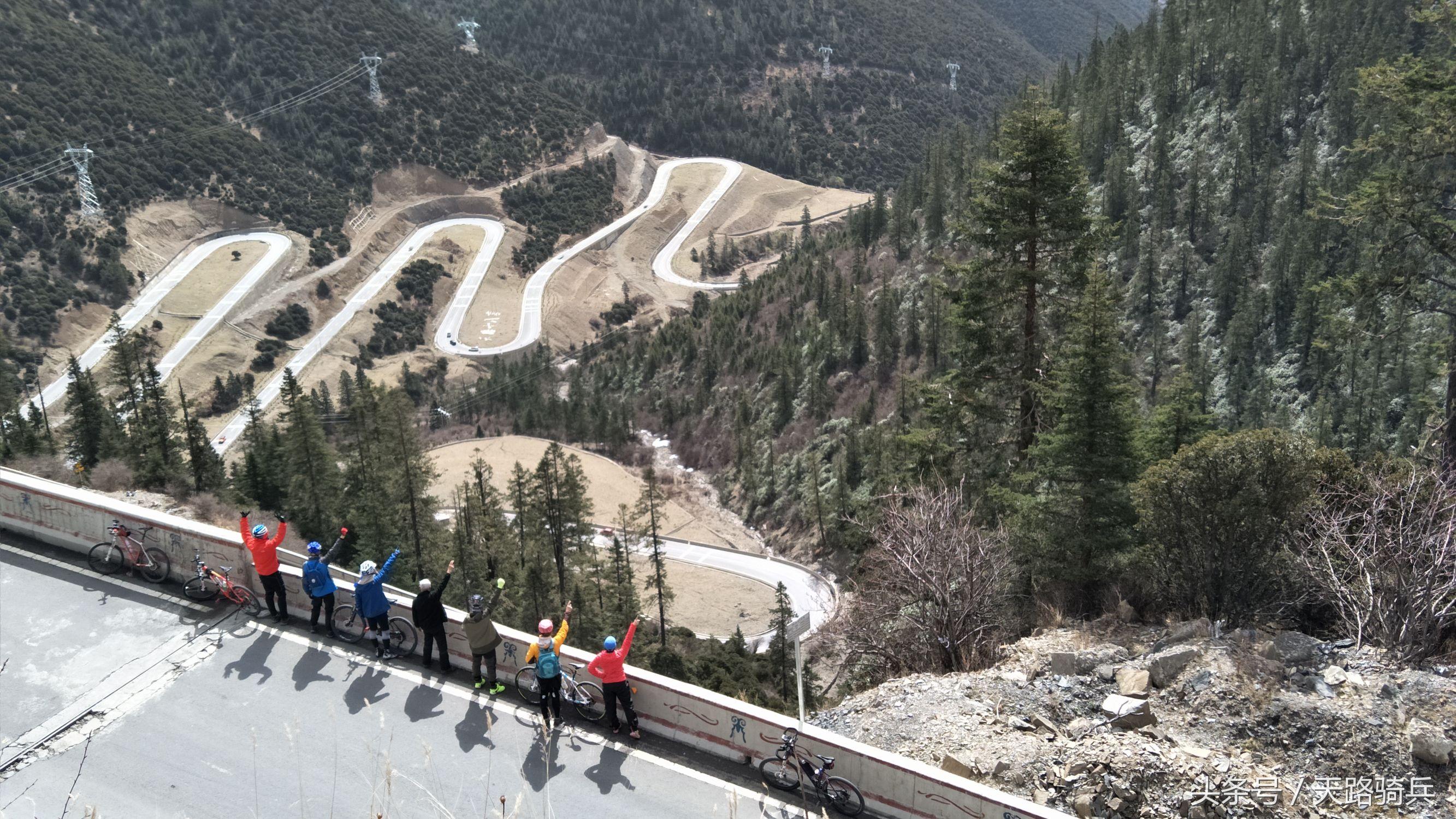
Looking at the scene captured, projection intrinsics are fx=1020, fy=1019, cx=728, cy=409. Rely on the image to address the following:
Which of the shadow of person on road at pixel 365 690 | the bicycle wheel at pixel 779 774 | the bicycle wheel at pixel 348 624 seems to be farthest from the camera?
the bicycle wheel at pixel 348 624

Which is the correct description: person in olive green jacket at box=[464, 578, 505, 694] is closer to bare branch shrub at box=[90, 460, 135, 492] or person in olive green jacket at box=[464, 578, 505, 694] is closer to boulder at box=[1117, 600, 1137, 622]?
boulder at box=[1117, 600, 1137, 622]

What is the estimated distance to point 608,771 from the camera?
48.0ft

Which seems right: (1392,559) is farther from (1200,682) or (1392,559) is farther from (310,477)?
(310,477)

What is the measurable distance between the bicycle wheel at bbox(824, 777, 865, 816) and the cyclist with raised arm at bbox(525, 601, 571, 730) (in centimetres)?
396

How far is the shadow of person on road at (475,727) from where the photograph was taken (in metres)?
15.1

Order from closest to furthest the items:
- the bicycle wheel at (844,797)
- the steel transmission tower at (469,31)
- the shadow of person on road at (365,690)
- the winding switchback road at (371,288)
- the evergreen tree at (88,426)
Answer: the bicycle wheel at (844,797)
the shadow of person on road at (365,690)
the evergreen tree at (88,426)
the winding switchback road at (371,288)
the steel transmission tower at (469,31)

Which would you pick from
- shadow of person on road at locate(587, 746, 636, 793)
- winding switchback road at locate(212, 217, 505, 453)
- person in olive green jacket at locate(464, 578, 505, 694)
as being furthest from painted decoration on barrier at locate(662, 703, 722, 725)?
winding switchback road at locate(212, 217, 505, 453)

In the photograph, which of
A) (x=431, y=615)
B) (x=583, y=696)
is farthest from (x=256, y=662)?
(x=583, y=696)

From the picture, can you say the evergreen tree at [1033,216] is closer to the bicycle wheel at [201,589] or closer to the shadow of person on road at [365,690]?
the shadow of person on road at [365,690]

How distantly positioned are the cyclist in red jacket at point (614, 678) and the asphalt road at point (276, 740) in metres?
0.37

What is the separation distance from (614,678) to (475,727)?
2507mm

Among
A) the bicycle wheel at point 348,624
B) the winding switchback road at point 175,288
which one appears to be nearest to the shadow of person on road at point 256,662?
the bicycle wheel at point 348,624

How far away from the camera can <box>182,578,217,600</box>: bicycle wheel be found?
1911cm

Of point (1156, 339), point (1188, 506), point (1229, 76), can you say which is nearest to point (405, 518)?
point (1188, 506)
